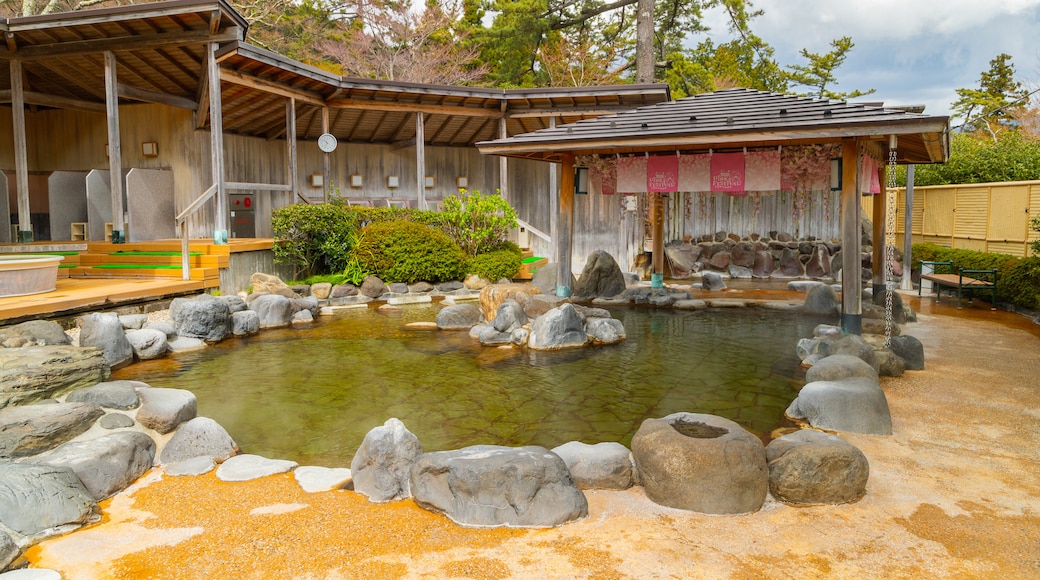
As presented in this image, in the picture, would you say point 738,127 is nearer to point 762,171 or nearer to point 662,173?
point 762,171

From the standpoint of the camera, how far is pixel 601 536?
3750 millimetres

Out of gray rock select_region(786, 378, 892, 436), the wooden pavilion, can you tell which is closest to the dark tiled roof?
the wooden pavilion

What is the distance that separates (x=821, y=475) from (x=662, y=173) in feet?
23.9

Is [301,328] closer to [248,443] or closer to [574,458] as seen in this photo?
[248,443]

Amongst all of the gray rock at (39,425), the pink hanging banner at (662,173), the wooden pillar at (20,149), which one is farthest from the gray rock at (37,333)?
the pink hanging banner at (662,173)

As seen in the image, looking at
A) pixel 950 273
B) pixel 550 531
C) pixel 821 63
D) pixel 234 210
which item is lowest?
pixel 550 531

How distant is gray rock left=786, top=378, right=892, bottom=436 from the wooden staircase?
9816mm

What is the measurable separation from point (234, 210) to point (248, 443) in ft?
41.9

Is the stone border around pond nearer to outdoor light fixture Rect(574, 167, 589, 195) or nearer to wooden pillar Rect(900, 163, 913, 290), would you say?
outdoor light fixture Rect(574, 167, 589, 195)

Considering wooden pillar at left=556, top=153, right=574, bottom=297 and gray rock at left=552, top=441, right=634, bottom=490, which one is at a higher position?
wooden pillar at left=556, top=153, right=574, bottom=297

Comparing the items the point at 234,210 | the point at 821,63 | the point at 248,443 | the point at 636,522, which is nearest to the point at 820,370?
the point at 636,522

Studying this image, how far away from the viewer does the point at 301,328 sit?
10531 mm

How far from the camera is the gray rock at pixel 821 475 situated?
4.15m

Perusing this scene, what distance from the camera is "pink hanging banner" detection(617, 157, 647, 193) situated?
11.0 metres
